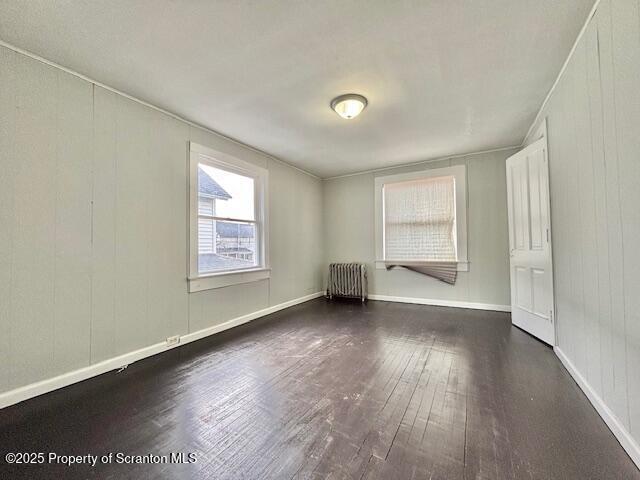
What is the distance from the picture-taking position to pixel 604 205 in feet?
5.16

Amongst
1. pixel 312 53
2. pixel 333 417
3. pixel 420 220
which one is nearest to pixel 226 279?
pixel 333 417

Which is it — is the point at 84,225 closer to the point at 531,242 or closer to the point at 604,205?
the point at 604,205

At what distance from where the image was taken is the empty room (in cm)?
139

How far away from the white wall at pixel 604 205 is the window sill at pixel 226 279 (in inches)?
136

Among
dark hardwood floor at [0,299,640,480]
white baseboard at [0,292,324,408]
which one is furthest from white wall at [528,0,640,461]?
white baseboard at [0,292,324,408]

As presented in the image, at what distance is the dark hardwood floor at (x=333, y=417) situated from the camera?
1276 millimetres

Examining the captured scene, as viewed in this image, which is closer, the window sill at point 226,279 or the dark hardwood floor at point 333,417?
the dark hardwood floor at point 333,417

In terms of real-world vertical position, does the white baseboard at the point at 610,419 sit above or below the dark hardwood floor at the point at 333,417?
above

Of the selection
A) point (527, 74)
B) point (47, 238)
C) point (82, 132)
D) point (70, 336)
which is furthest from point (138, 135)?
point (527, 74)

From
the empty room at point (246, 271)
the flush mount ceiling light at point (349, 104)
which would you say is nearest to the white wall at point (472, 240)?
the empty room at point (246, 271)

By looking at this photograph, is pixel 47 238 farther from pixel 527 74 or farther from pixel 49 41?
pixel 527 74

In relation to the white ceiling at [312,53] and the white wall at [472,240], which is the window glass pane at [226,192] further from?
the white wall at [472,240]

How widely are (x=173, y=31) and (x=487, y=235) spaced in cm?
451

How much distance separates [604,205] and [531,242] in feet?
4.89
